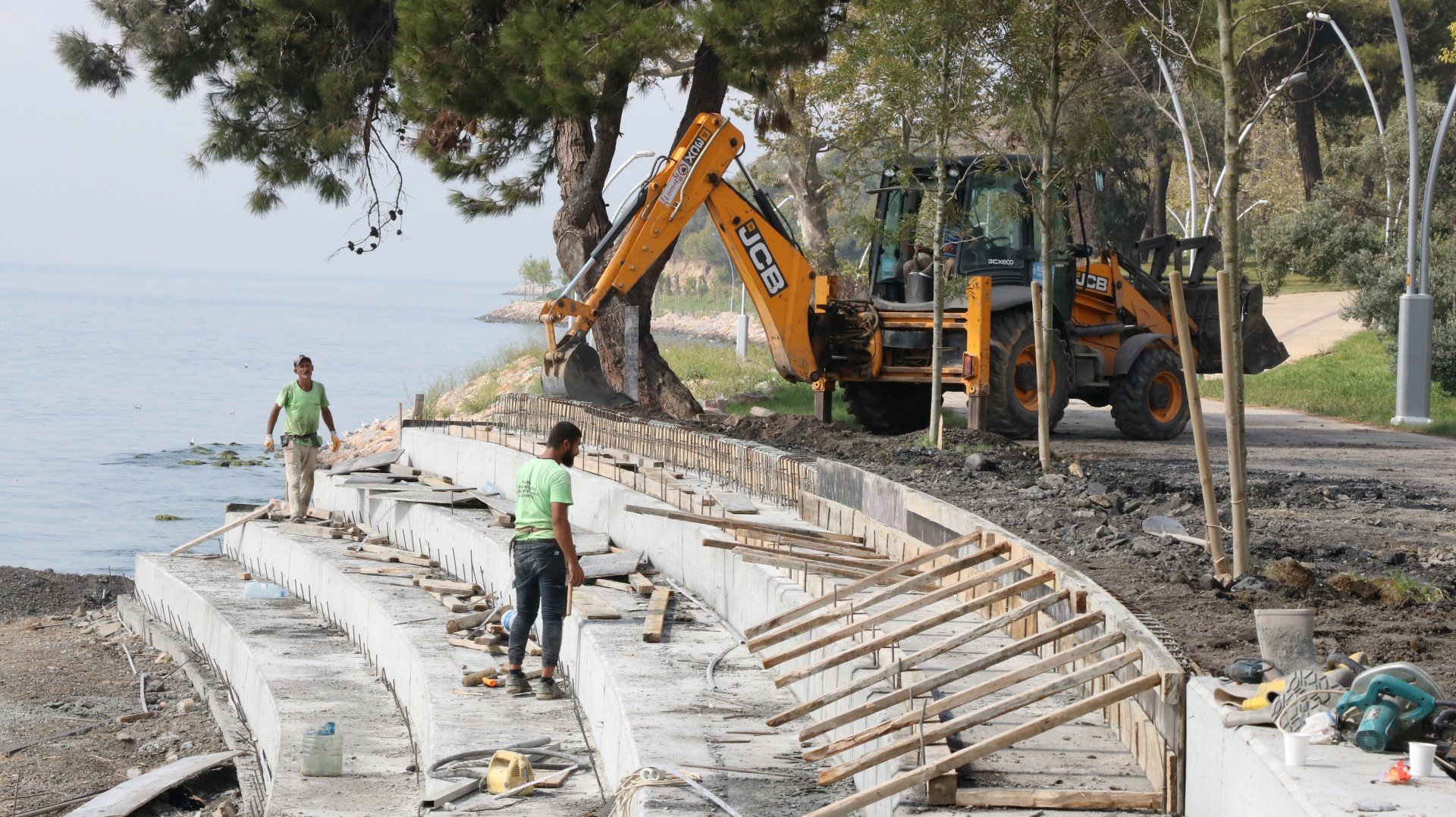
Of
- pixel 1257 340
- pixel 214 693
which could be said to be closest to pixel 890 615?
pixel 214 693

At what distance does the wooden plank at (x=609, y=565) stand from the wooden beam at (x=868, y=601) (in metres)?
2.29

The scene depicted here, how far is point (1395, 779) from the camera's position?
3.85 metres

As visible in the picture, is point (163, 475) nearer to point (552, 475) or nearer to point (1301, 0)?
point (552, 475)

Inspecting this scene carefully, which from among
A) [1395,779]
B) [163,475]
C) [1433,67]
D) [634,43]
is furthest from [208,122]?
[1433,67]

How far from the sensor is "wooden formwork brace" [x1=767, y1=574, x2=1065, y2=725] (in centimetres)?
582

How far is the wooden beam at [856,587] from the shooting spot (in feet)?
23.1

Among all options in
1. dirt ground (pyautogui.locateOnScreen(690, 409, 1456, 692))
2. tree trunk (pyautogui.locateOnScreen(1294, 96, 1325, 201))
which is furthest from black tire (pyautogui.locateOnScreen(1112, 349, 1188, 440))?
tree trunk (pyautogui.locateOnScreen(1294, 96, 1325, 201))

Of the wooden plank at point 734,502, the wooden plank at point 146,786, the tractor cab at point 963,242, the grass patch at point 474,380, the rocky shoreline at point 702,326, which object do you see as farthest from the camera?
the rocky shoreline at point 702,326

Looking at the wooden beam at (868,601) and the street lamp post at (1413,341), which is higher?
the street lamp post at (1413,341)

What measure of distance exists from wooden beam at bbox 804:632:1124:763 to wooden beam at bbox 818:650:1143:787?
0.05 meters

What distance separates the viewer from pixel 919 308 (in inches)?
625

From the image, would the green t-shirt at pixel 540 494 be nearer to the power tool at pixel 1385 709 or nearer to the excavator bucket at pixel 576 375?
the power tool at pixel 1385 709

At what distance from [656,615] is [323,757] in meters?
2.03

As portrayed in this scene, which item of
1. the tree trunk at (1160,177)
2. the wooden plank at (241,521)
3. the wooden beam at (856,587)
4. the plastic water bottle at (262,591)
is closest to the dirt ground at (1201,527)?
the wooden beam at (856,587)
